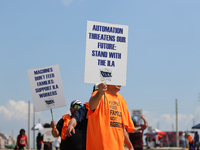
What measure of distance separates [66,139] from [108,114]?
2.35m

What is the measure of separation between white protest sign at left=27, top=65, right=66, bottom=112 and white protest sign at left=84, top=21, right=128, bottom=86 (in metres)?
2.87

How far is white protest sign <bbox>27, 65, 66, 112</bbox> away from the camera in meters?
6.94

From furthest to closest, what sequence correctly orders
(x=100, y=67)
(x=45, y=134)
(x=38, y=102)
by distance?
1. (x=45, y=134)
2. (x=38, y=102)
3. (x=100, y=67)

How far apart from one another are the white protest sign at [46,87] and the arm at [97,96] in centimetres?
285

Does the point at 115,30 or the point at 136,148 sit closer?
the point at 115,30

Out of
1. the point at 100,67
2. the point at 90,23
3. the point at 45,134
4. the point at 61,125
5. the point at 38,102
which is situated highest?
the point at 90,23

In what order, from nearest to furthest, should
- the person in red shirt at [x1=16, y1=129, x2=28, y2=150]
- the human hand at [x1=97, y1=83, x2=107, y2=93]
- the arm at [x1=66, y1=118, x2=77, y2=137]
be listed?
the human hand at [x1=97, y1=83, x2=107, y2=93] < the arm at [x1=66, y1=118, x2=77, y2=137] < the person in red shirt at [x1=16, y1=129, x2=28, y2=150]

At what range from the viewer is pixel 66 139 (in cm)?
643

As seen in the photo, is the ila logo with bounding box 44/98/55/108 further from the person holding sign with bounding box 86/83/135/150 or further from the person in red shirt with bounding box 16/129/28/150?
the person in red shirt with bounding box 16/129/28/150

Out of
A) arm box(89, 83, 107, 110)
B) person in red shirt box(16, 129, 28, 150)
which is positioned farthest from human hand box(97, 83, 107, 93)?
person in red shirt box(16, 129, 28, 150)

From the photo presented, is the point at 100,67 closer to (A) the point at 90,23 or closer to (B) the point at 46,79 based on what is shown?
(A) the point at 90,23

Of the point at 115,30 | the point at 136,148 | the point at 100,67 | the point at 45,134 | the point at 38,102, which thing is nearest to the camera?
the point at 100,67

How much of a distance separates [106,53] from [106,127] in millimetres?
913

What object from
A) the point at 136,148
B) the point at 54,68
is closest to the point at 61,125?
the point at 54,68
